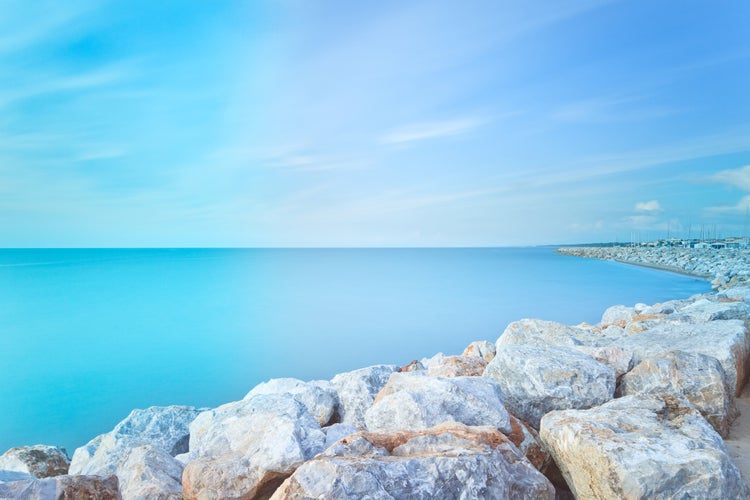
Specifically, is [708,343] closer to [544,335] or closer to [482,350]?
[544,335]

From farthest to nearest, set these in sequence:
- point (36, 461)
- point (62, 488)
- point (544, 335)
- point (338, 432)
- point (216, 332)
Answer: point (216, 332), point (544, 335), point (36, 461), point (338, 432), point (62, 488)

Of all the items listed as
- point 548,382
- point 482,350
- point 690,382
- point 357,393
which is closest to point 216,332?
point 482,350

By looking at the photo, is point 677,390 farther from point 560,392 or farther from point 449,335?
point 449,335

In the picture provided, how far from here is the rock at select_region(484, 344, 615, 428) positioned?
14.5 feet

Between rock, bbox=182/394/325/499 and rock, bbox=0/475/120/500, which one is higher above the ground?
rock, bbox=0/475/120/500

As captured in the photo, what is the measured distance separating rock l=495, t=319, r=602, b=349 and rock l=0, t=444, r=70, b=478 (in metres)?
5.92

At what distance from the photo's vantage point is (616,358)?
524cm

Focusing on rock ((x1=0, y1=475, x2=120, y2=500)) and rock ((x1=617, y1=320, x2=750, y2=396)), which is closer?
rock ((x1=0, y1=475, x2=120, y2=500))

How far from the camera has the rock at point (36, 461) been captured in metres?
5.24

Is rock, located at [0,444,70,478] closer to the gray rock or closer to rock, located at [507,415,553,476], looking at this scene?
the gray rock

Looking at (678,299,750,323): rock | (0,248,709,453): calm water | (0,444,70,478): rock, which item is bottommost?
(0,248,709,453): calm water

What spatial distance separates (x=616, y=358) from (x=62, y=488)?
513cm

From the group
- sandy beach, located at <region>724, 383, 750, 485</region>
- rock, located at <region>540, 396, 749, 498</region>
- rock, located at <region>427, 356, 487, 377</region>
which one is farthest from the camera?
rock, located at <region>427, 356, 487, 377</region>

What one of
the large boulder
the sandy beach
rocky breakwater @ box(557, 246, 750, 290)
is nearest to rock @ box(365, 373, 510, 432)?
the large boulder
